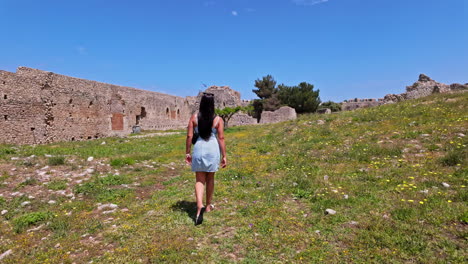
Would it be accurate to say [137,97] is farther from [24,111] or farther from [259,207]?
[259,207]

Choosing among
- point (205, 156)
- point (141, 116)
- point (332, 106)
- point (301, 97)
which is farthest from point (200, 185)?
point (332, 106)

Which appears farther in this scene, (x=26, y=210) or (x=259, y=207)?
(x=26, y=210)

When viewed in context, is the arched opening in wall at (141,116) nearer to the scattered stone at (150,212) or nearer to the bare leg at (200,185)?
the scattered stone at (150,212)

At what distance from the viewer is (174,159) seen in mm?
11695

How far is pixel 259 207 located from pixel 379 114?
41.7 feet

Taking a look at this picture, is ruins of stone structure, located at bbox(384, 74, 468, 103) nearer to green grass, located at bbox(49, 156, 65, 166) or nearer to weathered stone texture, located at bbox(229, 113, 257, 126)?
weathered stone texture, located at bbox(229, 113, 257, 126)

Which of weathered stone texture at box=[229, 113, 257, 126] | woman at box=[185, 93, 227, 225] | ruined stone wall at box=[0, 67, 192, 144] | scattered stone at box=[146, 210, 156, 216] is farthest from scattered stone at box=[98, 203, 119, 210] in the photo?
weathered stone texture at box=[229, 113, 257, 126]

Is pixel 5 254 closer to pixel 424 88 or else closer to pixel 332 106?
pixel 424 88

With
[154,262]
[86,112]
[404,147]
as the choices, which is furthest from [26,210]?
[86,112]

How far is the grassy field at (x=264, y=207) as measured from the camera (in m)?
3.76

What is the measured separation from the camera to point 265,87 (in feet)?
191

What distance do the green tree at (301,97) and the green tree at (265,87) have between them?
2.37 m

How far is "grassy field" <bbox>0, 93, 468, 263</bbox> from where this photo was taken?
3.76 meters

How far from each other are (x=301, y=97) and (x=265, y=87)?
9.15m
